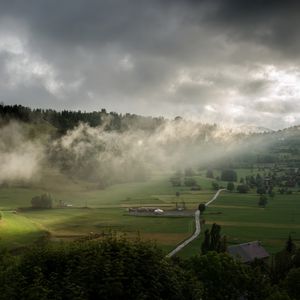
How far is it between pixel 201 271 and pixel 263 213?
402 ft

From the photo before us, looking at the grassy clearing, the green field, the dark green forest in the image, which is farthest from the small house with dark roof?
the dark green forest

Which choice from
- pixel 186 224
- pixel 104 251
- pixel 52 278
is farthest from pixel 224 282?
pixel 186 224

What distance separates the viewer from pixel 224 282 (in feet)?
163

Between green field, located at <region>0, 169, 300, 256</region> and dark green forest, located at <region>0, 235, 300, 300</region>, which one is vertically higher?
dark green forest, located at <region>0, 235, 300, 300</region>

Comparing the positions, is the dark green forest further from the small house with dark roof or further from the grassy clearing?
the grassy clearing

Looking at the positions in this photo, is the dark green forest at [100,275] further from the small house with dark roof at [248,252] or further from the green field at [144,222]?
the green field at [144,222]

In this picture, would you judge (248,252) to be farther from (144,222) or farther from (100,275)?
(100,275)

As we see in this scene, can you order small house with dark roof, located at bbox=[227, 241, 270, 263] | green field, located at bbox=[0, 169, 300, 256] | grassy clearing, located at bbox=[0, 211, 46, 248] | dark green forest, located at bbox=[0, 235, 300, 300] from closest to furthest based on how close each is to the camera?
dark green forest, located at bbox=[0, 235, 300, 300], small house with dark roof, located at bbox=[227, 241, 270, 263], grassy clearing, located at bbox=[0, 211, 46, 248], green field, located at bbox=[0, 169, 300, 256]

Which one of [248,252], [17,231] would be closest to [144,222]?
→ [17,231]

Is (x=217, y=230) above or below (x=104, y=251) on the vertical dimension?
below

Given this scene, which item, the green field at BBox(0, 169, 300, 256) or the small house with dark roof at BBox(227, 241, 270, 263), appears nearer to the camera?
the small house with dark roof at BBox(227, 241, 270, 263)

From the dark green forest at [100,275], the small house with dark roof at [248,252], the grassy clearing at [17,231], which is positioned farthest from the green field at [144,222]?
the dark green forest at [100,275]

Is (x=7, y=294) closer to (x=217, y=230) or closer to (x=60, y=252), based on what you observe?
(x=60, y=252)

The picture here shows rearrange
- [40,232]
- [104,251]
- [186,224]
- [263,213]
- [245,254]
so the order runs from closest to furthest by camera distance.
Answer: [104,251]
[245,254]
[40,232]
[186,224]
[263,213]
